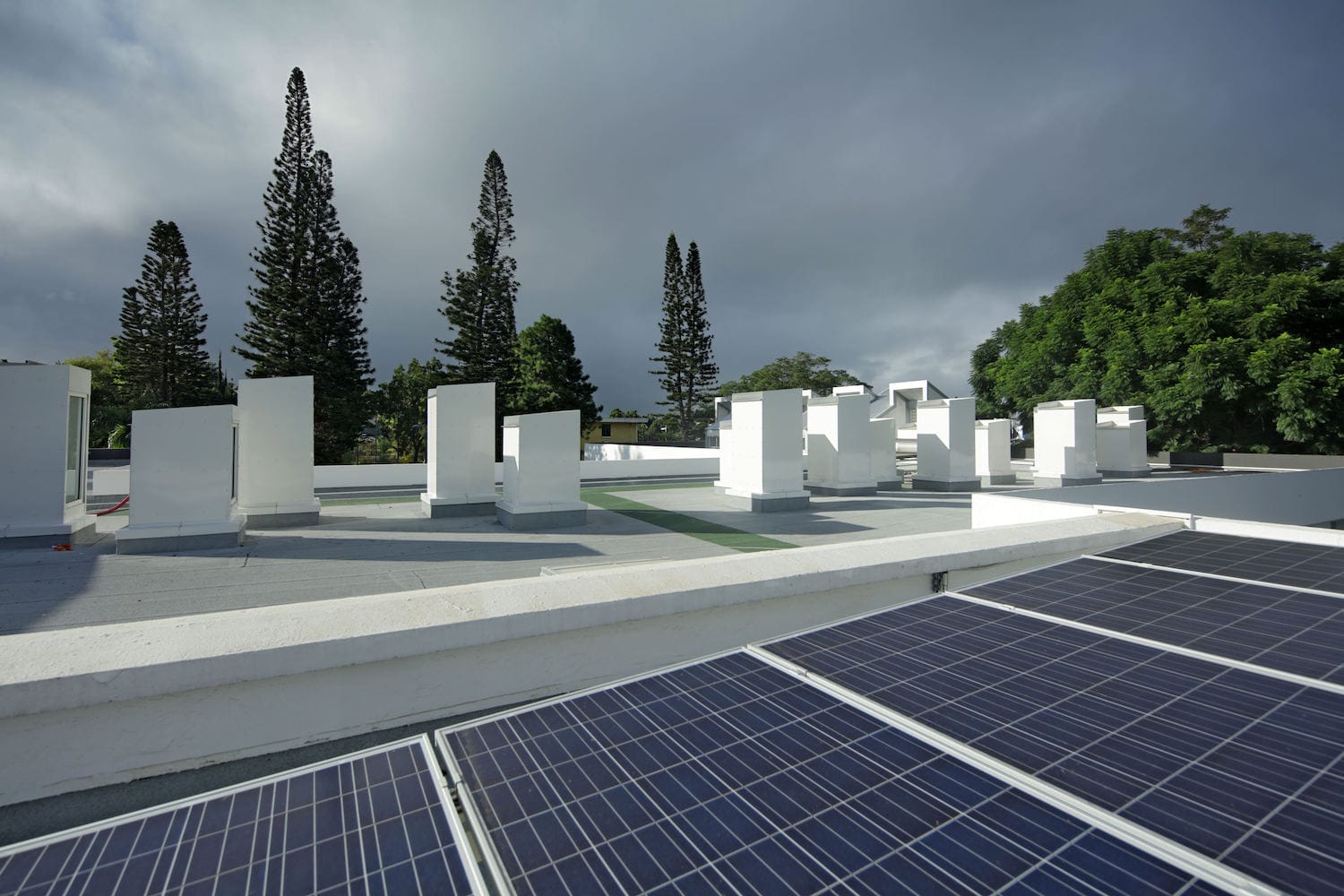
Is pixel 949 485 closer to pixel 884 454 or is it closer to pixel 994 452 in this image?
pixel 884 454

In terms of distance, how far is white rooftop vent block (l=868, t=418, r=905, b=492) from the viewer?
1686 centimetres

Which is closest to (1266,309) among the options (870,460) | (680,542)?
(870,460)

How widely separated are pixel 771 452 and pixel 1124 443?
44.7 feet

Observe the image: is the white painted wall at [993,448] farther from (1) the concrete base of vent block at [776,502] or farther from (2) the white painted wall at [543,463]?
(2) the white painted wall at [543,463]

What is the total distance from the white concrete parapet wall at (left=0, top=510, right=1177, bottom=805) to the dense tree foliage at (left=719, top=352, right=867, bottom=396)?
4696cm

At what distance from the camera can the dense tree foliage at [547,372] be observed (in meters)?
39.9

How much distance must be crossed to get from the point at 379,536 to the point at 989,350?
40351mm

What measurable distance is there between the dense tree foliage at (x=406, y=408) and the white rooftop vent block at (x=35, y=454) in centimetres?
2694

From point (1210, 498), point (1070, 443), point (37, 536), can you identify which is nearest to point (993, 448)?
point (1070, 443)

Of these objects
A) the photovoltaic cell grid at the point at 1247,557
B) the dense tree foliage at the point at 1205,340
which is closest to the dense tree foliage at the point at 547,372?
the dense tree foliage at the point at 1205,340

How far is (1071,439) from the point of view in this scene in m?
17.2

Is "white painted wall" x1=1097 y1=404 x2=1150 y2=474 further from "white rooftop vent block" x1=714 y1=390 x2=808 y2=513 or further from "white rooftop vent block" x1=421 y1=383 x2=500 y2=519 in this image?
"white rooftop vent block" x1=421 y1=383 x2=500 y2=519

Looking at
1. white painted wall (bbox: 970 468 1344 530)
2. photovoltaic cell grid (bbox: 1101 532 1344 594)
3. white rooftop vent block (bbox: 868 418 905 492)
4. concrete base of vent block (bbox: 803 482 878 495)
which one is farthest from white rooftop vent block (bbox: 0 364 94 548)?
white rooftop vent block (bbox: 868 418 905 492)

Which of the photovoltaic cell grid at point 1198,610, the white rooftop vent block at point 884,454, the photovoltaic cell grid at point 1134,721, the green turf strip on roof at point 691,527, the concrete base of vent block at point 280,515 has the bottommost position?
the green turf strip on roof at point 691,527
